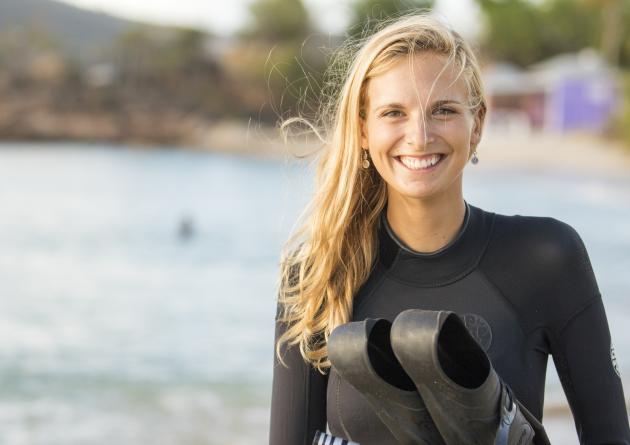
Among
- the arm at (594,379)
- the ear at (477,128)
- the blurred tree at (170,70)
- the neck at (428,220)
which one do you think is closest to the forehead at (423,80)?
the ear at (477,128)

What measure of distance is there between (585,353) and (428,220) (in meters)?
0.37

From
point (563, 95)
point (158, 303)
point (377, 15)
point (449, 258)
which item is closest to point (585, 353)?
point (449, 258)

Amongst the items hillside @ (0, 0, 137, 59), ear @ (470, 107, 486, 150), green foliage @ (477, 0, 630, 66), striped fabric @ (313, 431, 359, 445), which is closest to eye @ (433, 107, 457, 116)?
ear @ (470, 107, 486, 150)

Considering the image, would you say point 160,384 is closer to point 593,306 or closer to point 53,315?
point 53,315

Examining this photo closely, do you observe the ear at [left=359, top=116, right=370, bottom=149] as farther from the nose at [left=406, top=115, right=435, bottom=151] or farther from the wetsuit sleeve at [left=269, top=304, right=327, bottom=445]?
the wetsuit sleeve at [left=269, top=304, right=327, bottom=445]

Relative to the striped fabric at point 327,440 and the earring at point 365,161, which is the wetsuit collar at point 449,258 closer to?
the earring at point 365,161

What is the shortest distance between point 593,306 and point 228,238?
58.2 ft

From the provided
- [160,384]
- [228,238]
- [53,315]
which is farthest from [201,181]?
[160,384]

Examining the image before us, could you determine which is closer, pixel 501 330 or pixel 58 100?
pixel 501 330

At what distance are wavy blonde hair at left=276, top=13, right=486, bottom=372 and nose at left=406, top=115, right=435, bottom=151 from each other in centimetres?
11

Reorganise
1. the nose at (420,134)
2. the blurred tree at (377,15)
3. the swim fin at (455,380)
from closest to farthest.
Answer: the swim fin at (455,380) → the nose at (420,134) → the blurred tree at (377,15)

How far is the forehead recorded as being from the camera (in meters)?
1.60

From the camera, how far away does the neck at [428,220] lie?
1.71 metres

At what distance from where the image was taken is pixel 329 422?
68.1 inches
